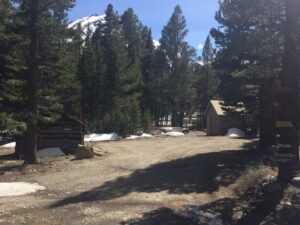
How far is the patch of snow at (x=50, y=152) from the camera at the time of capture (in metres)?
26.2

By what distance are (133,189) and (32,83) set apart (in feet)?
28.1

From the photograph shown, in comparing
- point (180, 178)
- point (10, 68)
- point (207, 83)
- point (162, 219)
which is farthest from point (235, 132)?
point (162, 219)

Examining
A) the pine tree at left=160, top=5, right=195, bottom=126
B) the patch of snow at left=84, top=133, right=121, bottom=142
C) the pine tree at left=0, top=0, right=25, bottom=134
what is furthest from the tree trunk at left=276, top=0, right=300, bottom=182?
the pine tree at left=160, top=5, right=195, bottom=126

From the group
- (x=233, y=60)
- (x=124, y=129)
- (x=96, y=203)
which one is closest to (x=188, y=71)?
(x=124, y=129)

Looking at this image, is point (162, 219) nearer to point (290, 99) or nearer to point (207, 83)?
point (290, 99)

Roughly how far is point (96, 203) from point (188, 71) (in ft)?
195

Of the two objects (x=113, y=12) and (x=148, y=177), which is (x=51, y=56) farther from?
(x=113, y=12)

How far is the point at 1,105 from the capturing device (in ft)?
74.5

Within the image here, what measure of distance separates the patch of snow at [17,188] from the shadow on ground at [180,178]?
64.3 inches

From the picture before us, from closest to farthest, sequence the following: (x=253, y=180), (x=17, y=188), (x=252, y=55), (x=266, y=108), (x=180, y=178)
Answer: (x=253, y=180), (x=17, y=188), (x=180, y=178), (x=266, y=108), (x=252, y=55)

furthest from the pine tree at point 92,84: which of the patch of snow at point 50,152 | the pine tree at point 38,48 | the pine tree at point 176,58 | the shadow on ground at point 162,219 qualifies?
the shadow on ground at point 162,219

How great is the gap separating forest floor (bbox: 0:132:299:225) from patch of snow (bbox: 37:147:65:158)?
1967mm

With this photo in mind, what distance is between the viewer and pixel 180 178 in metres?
17.5

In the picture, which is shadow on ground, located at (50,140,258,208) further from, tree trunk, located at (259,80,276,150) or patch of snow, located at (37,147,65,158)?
patch of snow, located at (37,147,65,158)
